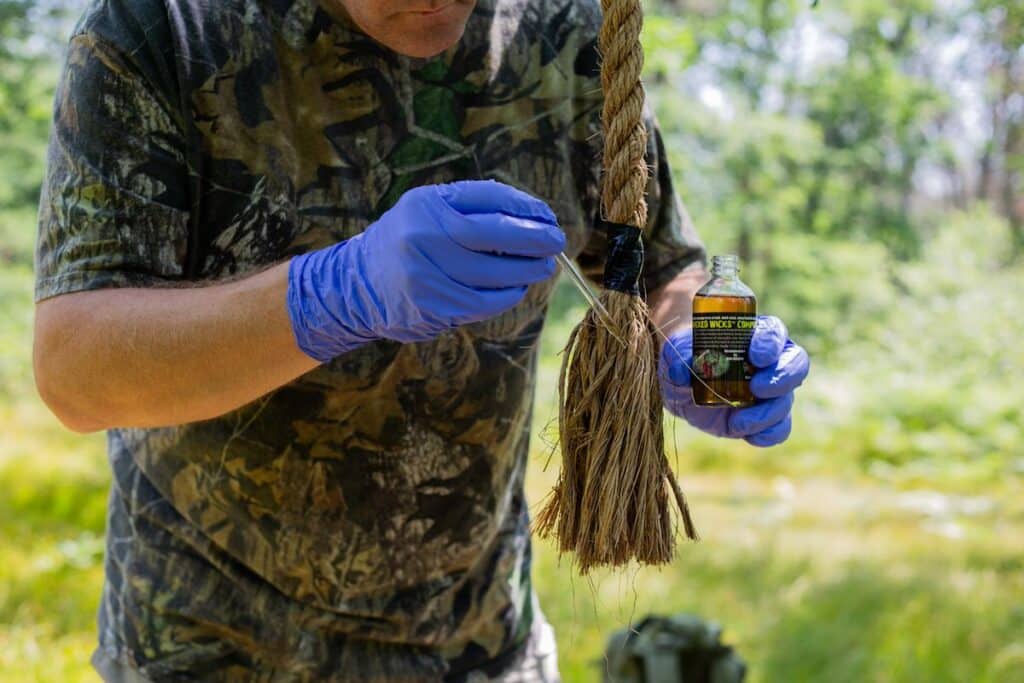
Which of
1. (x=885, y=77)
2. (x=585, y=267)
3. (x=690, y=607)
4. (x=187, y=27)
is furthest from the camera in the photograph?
(x=885, y=77)

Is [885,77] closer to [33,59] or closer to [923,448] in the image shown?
[923,448]

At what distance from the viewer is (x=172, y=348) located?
4.42ft

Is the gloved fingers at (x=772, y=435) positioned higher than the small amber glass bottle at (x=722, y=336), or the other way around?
the small amber glass bottle at (x=722, y=336)

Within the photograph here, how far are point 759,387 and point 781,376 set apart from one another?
0.14 feet

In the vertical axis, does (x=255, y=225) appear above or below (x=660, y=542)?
above

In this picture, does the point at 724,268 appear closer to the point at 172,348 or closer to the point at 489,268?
the point at 489,268

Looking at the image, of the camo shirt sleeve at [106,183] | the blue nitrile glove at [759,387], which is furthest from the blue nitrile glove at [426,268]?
the blue nitrile glove at [759,387]

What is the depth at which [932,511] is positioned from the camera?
242 inches

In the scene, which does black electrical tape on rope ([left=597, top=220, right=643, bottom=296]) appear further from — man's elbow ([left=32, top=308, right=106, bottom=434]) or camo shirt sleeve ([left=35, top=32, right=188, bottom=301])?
man's elbow ([left=32, top=308, right=106, bottom=434])

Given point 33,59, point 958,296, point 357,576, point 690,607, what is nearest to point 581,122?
point 357,576

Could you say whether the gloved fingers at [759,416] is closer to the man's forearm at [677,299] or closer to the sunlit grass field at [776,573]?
the man's forearm at [677,299]

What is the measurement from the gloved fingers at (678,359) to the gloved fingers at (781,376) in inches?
4.3

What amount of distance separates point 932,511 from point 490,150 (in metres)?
5.20

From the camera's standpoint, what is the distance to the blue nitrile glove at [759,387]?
5.29ft
